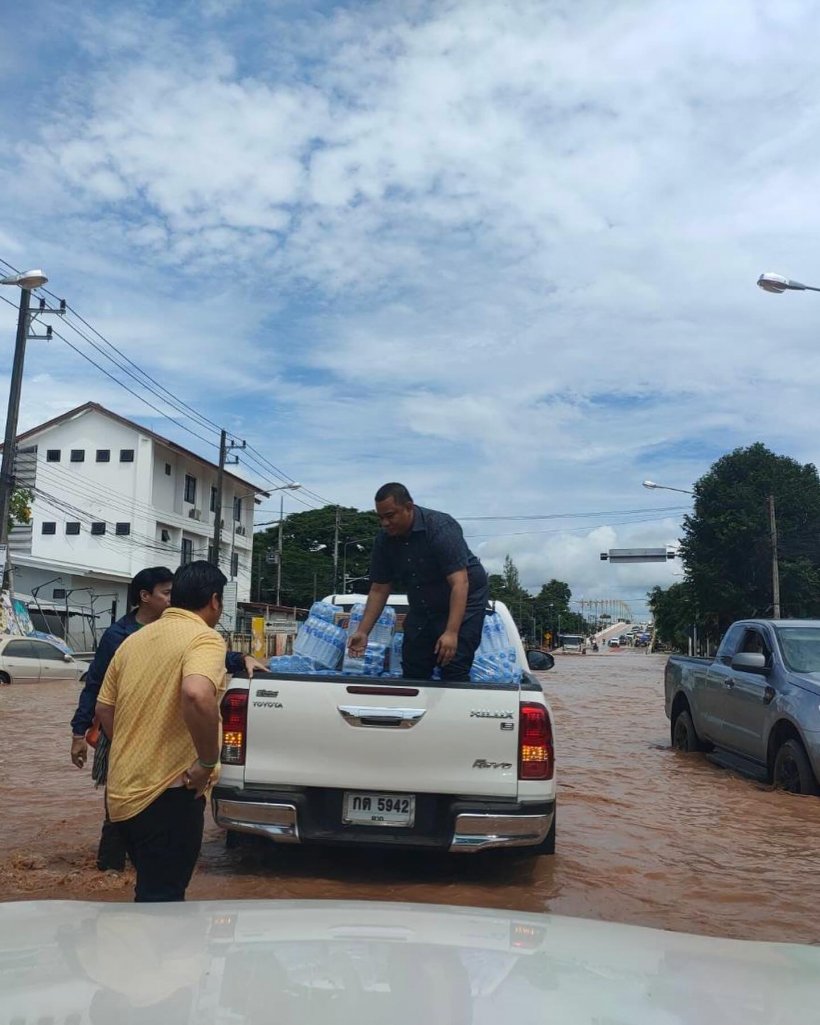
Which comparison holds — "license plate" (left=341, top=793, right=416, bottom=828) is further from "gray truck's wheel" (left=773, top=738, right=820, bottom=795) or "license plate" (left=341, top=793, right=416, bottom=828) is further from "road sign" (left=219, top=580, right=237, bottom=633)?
"road sign" (left=219, top=580, right=237, bottom=633)

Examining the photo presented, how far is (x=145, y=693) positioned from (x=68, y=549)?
4577cm

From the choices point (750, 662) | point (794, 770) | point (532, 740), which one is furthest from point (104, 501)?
point (532, 740)

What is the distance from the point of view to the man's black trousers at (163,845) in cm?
367

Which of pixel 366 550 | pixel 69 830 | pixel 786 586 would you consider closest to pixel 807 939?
pixel 69 830

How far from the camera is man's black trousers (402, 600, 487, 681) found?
19.2 ft

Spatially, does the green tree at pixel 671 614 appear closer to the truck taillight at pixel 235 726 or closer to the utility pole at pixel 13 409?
the utility pole at pixel 13 409

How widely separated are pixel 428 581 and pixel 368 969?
369cm

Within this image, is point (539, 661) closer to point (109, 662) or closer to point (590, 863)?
point (590, 863)

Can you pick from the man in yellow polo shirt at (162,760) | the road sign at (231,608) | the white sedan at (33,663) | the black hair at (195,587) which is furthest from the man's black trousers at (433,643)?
the road sign at (231,608)

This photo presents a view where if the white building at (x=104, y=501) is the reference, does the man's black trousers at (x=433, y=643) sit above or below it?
below

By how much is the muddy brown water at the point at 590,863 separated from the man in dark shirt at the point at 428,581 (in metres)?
1.27

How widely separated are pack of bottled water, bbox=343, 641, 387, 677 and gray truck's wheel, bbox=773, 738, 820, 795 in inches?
155

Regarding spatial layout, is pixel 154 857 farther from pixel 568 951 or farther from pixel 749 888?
pixel 749 888

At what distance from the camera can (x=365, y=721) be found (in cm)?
540
